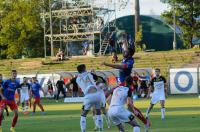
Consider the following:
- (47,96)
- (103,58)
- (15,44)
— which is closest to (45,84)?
(47,96)

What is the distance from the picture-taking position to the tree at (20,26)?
275 ft

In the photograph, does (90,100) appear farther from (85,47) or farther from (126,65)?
(85,47)

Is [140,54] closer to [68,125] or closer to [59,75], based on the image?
[59,75]

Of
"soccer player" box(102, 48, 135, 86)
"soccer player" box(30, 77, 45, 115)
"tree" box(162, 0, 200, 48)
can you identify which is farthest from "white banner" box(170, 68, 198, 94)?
"soccer player" box(102, 48, 135, 86)

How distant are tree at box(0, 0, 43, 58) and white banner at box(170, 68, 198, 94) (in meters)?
32.4

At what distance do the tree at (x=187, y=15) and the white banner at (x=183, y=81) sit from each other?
61.7 ft

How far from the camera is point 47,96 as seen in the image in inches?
2234

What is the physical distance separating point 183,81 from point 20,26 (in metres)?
34.7

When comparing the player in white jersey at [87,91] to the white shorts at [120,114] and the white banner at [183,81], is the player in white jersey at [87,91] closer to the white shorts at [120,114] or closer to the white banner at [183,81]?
the white shorts at [120,114]

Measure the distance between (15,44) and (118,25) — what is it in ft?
46.6

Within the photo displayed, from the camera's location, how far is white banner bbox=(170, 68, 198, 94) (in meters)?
53.8

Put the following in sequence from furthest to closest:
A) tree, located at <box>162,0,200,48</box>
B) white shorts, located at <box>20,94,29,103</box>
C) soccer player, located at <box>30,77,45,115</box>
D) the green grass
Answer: tree, located at <box>162,0,200,48</box> < the green grass < white shorts, located at <box>20,94,29,103</box> < soccer player, located at <box>30,77,45,115</box>

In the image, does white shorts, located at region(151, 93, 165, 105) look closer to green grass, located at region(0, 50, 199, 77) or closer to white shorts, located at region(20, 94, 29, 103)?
white shorts, located at region(20, 94, 29, 103)

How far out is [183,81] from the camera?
54094 millimetres
